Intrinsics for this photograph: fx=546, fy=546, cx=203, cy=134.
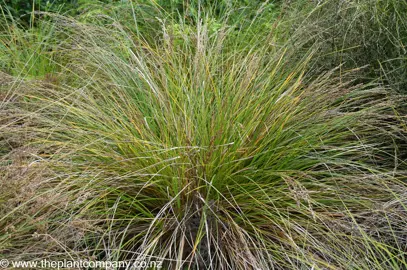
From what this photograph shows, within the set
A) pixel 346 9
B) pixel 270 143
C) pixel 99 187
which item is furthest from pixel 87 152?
pixel 346 9

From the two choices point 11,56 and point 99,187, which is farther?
point 11,56

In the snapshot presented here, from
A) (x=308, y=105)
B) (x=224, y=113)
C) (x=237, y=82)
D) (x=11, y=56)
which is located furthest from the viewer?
(x=11, y=56)

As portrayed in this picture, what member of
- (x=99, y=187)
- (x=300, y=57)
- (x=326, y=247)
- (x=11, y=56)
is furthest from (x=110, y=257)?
(x=11, y=56)

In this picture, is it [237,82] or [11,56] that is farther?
[11,56]

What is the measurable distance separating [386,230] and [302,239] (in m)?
0.41

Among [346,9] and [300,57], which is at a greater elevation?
[346,9]

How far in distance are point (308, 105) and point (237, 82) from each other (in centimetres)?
50

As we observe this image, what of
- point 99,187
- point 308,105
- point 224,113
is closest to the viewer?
point 99,187

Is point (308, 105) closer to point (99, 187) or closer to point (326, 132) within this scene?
point (326, 132)

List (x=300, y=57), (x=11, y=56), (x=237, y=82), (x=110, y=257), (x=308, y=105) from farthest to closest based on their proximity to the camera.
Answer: (x=11, y=56) < (x=300, y=57) < (x=237, y=82) < (x=308, y=105) < (x=110, y=257)

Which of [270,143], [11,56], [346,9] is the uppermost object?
[346,9]

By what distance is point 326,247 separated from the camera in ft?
8.57

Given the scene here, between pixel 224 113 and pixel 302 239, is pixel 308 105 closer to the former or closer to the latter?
pixel 224 113

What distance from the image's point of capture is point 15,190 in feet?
8.18
